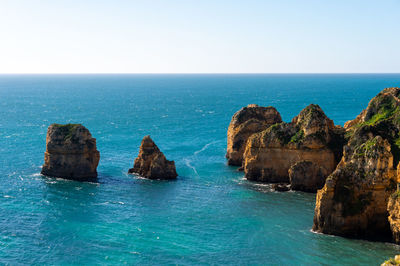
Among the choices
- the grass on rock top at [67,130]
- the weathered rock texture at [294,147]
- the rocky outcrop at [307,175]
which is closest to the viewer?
the rocky outcrop at [307,175]

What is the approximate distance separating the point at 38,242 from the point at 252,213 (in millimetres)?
30360

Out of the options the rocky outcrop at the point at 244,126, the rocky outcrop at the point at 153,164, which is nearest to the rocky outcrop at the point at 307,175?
the rocky outcrop at the point at 244,126

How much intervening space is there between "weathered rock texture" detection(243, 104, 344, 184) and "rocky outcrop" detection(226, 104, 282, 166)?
12.0 meters

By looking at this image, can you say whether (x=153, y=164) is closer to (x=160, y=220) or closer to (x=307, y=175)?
(x=160, y=220)

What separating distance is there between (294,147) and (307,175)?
5989 millimetres

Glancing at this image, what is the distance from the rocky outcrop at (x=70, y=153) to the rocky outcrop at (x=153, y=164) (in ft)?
30.9

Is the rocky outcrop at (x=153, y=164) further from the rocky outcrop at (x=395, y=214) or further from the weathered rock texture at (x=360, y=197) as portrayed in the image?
the rocky outcrop at (x=395, y=214)

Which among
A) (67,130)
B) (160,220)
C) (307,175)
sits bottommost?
(160,220)

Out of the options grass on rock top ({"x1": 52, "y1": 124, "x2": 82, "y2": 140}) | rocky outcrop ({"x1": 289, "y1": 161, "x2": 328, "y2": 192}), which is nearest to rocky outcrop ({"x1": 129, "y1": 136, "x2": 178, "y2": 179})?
grass on rock top ({"x1": 52, "y1": 124, "x2": 82, "y2": 140})

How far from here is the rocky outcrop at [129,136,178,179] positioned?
9231cm

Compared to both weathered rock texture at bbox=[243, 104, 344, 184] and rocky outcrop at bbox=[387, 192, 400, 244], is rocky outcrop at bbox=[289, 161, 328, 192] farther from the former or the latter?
rocky outcrop at bbox=[387, 192, 400, 244]

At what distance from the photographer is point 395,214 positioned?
56.7 metres

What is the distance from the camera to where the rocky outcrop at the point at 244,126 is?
10488cm

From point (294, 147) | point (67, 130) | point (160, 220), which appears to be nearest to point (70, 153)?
point (67, 130)
